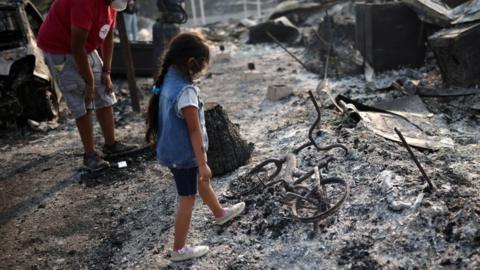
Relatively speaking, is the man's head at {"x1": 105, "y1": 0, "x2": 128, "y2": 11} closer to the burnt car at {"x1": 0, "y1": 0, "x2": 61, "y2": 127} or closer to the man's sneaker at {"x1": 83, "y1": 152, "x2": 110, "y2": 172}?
the man's sneaker at {"x1": 83, "y1": 152, "x2": 110, "y2": 172}

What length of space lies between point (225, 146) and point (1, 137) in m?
3.77

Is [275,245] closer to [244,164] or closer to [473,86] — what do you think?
Result: [244,164]

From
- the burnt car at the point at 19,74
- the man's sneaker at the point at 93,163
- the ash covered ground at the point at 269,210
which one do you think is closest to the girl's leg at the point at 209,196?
the ash covered ground at the point at 269,210

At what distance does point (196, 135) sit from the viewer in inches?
115

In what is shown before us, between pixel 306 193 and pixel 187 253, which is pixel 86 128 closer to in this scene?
pixel 187 253

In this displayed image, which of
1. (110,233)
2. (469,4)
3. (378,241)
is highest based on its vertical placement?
(469,4)

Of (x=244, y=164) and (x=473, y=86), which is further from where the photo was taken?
(x=473, y=86)

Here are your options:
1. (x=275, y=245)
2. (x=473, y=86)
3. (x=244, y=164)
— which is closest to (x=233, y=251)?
(x=275, y=245)

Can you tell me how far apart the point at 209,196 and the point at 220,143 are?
1183mm

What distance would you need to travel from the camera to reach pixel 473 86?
19.6 feet

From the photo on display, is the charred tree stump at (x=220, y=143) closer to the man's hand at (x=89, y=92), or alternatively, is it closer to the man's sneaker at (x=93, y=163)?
the man's hand at (x=89, y=92)

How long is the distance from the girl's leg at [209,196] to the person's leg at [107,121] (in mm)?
2312

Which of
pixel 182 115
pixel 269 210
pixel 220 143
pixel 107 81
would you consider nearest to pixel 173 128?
pixel 182 115

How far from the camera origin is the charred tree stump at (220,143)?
177 inches
